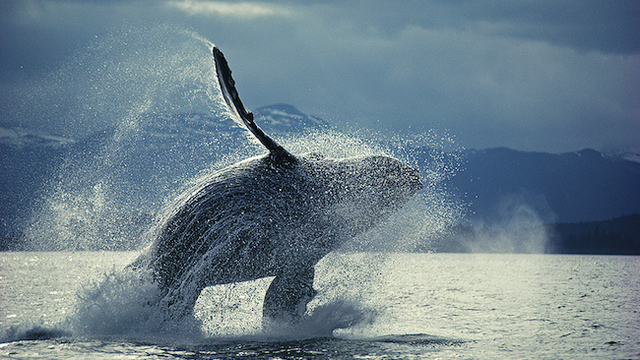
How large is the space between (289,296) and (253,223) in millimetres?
1845

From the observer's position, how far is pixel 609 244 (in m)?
197

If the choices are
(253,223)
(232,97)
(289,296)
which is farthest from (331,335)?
(232,97)

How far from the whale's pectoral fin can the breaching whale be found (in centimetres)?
4

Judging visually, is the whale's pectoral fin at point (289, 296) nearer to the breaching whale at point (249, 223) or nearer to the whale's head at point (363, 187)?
the breaching whale at point (249, 223)

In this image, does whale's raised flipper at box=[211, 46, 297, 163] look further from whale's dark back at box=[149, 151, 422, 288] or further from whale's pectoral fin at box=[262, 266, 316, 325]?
whale's pectoral fin at box=[262, 266, 316, 325]

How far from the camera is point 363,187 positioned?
35.4 ft

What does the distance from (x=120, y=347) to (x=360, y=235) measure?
4.85 metres

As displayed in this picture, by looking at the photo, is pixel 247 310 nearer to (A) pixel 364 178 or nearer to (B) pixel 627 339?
(A) pixel 364 178

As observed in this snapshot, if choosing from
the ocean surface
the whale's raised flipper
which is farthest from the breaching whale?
the ocean surface

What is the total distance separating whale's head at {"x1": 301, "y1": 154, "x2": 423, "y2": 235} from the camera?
10508 mm

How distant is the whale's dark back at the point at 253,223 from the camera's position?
9852 mm

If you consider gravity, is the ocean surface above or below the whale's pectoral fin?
below

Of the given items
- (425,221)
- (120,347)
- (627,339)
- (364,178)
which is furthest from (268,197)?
(627,339)

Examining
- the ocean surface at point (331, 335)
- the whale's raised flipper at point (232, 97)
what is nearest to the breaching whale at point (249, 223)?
the whale's raised flipper at point (232, 97)
